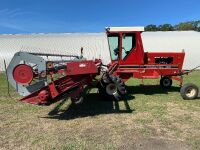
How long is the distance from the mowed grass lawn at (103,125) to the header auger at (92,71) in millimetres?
579

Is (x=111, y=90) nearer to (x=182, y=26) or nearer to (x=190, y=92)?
(x=190, y=92)

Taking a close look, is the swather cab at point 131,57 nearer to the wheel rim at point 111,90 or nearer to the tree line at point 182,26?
the wheel rim at point 111,90

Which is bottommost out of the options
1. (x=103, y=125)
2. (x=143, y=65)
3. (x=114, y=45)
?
(x=103, y=125)

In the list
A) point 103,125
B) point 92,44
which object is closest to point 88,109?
point 103,125

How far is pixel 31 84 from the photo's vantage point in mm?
7723

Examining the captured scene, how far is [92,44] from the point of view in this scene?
30.5m

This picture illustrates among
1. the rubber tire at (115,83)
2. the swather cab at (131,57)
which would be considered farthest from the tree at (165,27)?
the rubber tire at (115,83)

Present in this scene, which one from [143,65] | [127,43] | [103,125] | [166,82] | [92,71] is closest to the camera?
[103,125]

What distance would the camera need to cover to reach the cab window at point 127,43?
11547 millimetres

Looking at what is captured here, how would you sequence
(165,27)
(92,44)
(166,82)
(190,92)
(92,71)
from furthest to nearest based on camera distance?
(165,27) < (92,44) < (166,82) < (190,92) < (92,71)

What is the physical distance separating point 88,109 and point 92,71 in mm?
1310

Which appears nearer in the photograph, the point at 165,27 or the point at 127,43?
the point at 127,43

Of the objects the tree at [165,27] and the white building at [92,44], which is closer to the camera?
the white building at [92,44]

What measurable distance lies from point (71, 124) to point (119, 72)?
180 inches
